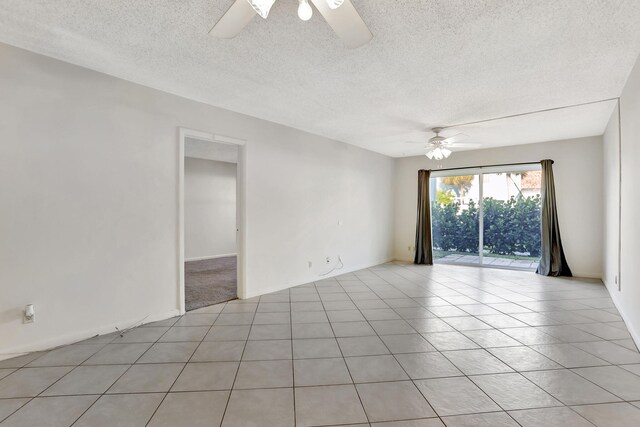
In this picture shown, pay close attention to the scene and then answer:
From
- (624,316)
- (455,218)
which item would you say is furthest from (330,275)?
(624,316)

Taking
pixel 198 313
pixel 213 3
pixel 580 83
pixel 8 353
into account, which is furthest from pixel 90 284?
pixel 580 83

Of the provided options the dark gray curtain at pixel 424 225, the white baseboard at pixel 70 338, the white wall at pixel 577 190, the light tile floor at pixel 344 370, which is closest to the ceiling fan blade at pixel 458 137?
the white wall at pixel 577 190

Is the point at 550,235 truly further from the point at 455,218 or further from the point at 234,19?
the point at 234,19

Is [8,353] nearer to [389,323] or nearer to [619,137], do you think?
[389,323]

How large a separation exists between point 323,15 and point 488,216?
611 cm

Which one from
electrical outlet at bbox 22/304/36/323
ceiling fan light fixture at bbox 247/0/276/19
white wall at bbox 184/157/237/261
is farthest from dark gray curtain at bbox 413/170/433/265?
electrical outlet at bbox 22/304/36/323

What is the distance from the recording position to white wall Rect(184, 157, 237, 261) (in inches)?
292

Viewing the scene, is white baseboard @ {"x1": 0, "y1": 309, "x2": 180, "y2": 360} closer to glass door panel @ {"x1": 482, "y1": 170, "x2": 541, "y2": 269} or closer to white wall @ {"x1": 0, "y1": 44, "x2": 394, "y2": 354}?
white wall @ {"x1": 0, "y1": 44, "x2": 394, "y2": 354}

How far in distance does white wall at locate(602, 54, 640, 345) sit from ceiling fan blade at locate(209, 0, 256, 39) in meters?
3.24

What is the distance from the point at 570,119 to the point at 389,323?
3958 millimetres

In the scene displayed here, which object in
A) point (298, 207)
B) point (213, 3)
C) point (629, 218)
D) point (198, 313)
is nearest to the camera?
point (213, 3)

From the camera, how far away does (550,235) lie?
554 cm

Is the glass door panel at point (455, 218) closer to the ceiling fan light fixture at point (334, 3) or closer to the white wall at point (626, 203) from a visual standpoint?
the white wall at point (626, 203)

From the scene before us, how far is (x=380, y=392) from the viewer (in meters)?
1.98
